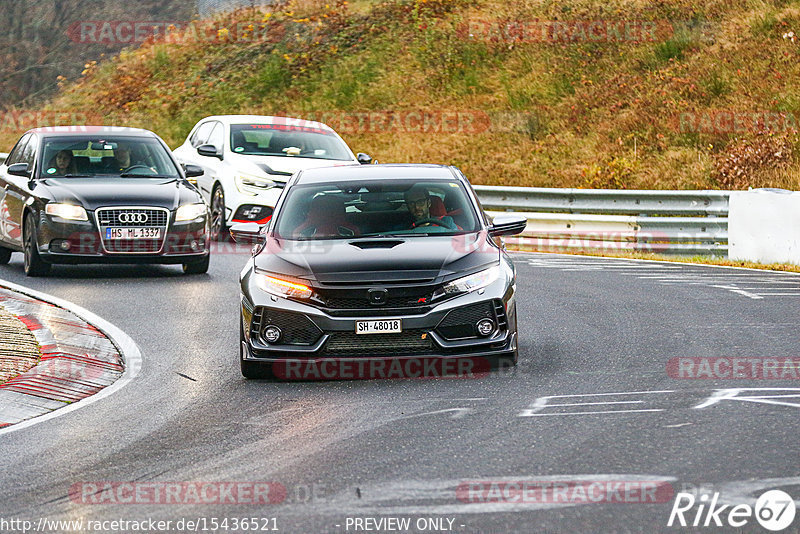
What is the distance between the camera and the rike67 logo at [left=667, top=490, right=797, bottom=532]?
5.68m

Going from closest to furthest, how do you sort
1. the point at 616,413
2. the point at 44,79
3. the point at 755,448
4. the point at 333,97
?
the point at 755,448
the point at 616,413
the point at 333,97
the point at 44,79

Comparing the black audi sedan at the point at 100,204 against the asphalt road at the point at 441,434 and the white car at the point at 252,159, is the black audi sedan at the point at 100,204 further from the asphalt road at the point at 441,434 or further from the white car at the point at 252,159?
the asphalt road at the point at 441,434

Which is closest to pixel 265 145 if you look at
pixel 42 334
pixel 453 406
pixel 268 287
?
pixel 42 334

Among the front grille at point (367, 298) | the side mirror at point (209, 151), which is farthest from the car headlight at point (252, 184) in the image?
the front grille at point (367, 298)

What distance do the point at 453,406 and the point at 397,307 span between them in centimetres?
112

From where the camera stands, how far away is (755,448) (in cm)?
715

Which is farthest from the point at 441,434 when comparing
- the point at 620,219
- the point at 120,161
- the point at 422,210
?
the point at 620,219

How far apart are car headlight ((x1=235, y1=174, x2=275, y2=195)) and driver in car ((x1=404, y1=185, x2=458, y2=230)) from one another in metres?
9.15

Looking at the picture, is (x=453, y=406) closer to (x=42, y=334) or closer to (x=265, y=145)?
(x=42, y=334)

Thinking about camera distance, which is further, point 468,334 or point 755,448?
point 468,334

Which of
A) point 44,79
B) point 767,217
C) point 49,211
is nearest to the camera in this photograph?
point 49,211

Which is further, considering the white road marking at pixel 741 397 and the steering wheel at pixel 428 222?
the steering wheel at pixel 428 222

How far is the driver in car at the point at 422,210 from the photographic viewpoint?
1064cm

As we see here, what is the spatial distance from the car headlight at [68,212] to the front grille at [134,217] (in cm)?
20
